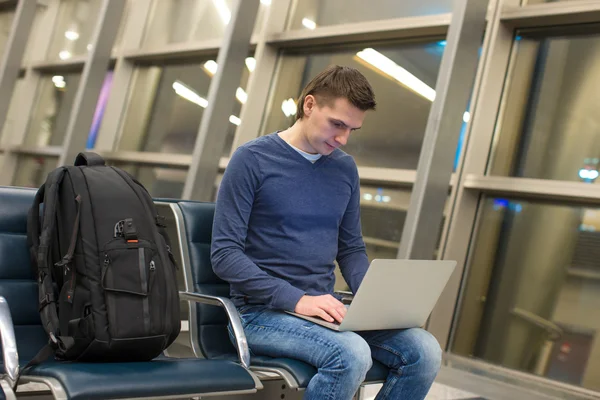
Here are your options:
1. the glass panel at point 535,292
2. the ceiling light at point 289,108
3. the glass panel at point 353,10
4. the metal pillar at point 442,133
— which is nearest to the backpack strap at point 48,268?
the metal pillar at point 442,133

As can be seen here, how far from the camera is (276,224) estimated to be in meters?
2.14

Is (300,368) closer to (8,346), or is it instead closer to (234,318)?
(234,318)

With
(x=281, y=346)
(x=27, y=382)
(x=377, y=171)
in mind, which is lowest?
(x=27, y=382)

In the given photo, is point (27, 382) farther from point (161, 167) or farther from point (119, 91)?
point (119, 91)

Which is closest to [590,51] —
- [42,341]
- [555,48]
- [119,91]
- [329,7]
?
[555,48]

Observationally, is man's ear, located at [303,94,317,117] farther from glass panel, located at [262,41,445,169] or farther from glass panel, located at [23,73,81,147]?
glass panel, located at [23,73,81,147]

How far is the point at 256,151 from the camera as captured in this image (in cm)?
216

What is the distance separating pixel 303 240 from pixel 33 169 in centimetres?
554

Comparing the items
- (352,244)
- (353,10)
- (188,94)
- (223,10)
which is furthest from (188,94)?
(352,244)

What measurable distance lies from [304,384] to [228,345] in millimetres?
506

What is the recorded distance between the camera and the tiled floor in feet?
10.4

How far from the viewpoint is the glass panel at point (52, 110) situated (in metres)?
7.01

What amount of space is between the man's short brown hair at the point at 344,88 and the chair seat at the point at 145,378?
0.86m

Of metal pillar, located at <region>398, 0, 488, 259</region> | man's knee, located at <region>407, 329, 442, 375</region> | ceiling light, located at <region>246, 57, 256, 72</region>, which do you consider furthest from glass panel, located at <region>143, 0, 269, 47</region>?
man's knee, located at <region>407, 329, 442, 375</region>
